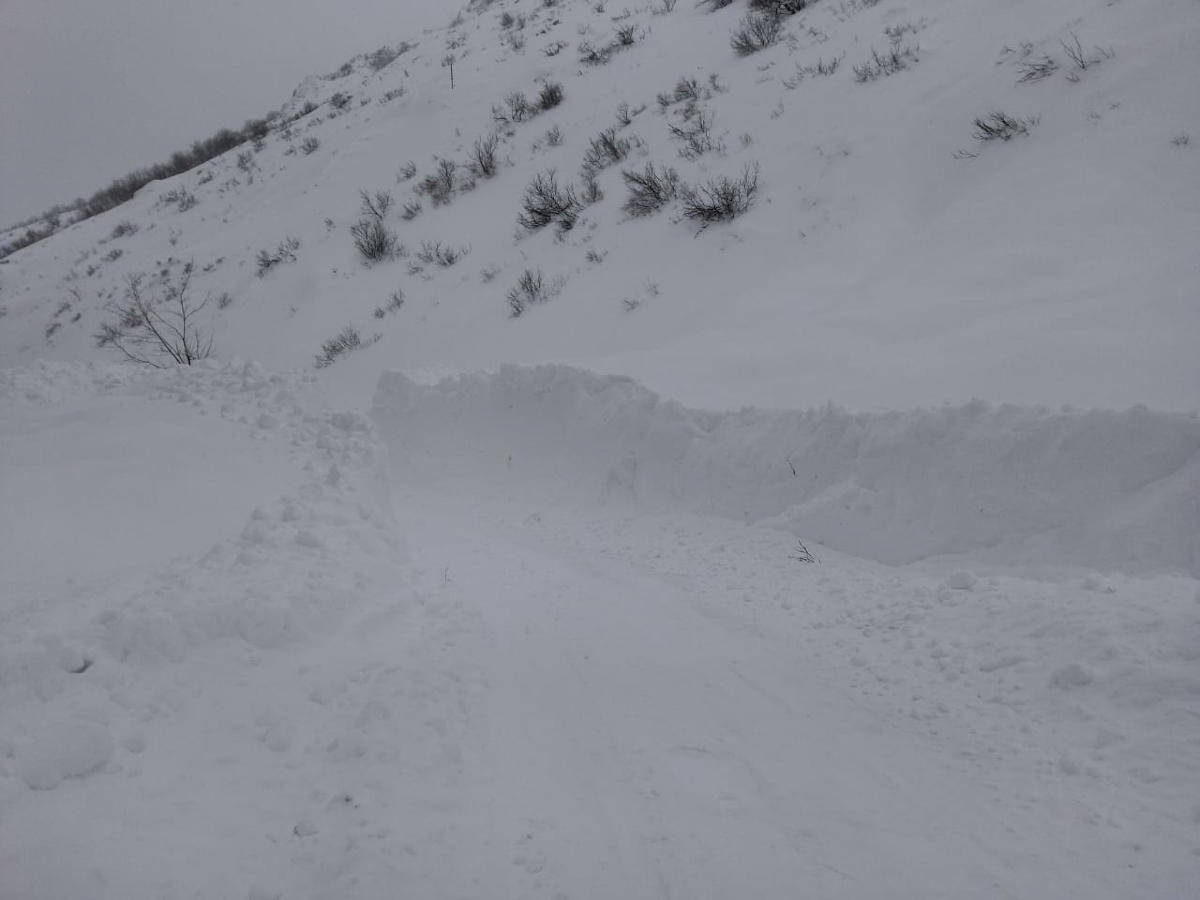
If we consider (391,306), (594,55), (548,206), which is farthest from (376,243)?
(594,55)

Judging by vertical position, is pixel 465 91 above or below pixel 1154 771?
above

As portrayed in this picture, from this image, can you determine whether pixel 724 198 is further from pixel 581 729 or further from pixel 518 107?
pixel 518 107

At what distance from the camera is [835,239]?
8.55 metres

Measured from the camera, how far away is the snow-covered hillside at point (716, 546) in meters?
2.52

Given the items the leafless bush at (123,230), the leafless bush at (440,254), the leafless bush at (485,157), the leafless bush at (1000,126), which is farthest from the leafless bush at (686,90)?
the leafless bush at (123,230)

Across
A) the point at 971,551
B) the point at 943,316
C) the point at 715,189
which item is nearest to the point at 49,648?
the point at 971,551

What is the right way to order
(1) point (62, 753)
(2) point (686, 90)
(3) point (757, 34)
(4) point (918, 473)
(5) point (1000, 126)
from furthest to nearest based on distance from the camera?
(3) point (757, 34)
(2) point (686, 90)
(5) point (1000, 126)
(4) point (918, 473)
(1) point (62, 753)

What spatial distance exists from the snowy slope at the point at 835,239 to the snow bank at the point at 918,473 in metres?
0.45

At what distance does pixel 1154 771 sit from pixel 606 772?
2083 millimetres

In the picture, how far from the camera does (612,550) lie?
6.08 metres

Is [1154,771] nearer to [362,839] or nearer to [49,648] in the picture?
[362,839]

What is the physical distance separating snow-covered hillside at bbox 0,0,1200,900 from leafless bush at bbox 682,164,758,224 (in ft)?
0.70

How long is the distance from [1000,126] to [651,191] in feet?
16.7

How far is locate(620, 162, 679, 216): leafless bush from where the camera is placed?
1128 cm
